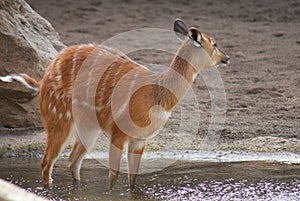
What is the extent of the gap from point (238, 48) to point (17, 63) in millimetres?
4877

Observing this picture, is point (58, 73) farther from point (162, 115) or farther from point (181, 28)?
Result: point (181, 28)

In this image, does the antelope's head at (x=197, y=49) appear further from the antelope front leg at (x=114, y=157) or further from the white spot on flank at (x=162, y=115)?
the antelope front leg at (x=114, y=157)

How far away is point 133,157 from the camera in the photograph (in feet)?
23.1

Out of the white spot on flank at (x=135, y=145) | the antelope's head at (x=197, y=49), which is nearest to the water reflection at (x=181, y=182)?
the white spot on flank at (x=135, y=145)

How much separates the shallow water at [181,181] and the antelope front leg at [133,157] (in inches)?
3.8

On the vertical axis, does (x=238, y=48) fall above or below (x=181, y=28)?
below

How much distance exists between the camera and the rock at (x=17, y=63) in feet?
27.8

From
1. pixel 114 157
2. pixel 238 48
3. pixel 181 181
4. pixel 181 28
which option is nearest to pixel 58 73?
pixel 114 157

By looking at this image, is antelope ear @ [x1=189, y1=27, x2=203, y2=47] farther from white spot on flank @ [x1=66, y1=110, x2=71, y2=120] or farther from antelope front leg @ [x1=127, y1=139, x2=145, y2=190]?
white spot on flank @ [x1=66, y1=110, x2=71, y2=120]

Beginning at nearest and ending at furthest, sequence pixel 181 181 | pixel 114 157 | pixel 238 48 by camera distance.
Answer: pixel 114 157
pixel 181 181
pixel 238 48

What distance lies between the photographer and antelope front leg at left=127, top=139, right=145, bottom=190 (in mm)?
6965

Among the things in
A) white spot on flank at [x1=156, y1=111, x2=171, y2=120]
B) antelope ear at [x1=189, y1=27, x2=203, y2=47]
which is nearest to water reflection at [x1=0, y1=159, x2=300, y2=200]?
white spot on flank at [x1=156, y1=111, x2=171, y2=120]

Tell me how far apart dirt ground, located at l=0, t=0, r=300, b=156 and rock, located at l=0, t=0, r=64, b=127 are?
207 mm

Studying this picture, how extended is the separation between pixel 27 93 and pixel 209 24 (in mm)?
6230
